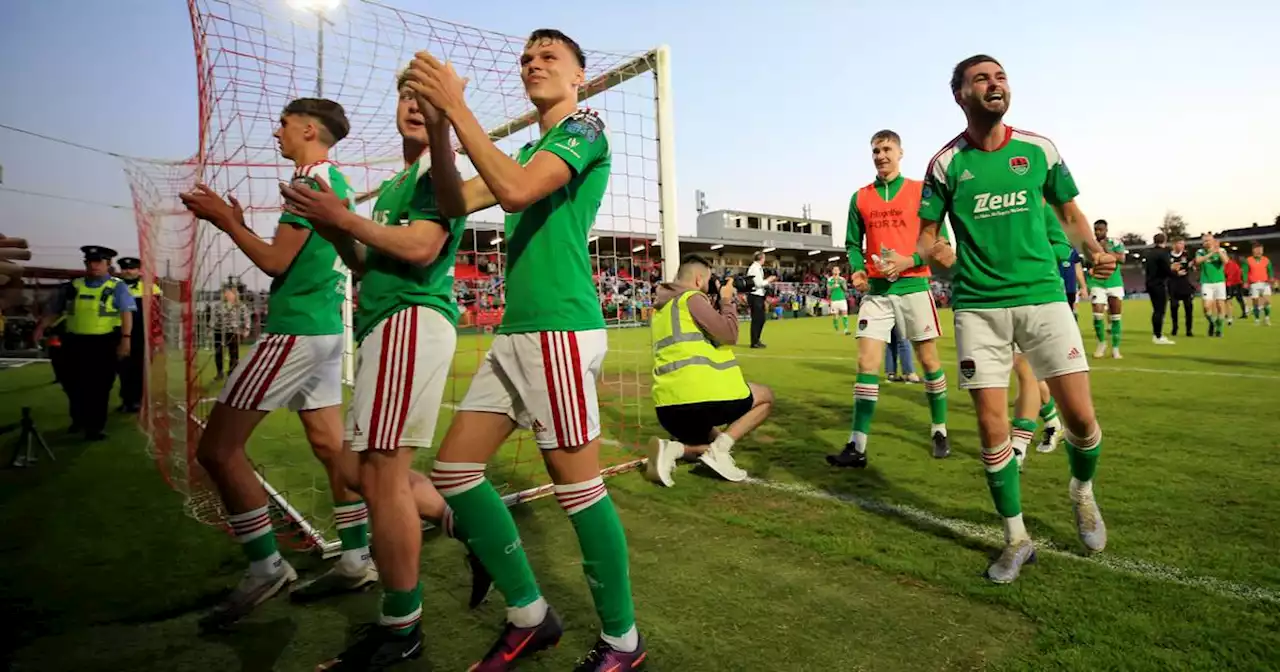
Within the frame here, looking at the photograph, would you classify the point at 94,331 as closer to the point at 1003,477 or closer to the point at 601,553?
the point at 601,553

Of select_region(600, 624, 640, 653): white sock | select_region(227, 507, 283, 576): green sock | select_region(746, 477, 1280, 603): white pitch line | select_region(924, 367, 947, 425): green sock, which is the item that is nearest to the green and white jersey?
select_region(746, 477, 1280, 603): white pitch line

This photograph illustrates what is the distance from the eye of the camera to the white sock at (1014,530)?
2914 mm

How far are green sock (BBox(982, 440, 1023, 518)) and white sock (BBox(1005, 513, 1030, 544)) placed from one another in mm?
26

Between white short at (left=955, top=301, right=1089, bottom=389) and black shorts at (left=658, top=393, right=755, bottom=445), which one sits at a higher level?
white short at (left=955, top=301, right=1089, bottom=389)

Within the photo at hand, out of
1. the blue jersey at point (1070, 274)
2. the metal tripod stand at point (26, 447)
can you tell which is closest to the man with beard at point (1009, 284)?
the blue jersey at point (1070, 274)

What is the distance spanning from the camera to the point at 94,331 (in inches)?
292

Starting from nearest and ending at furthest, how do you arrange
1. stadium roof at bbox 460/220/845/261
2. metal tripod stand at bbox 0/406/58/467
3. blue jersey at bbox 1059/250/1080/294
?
stadium roof at bbox 460/220/845/261
metal tripod stand at bbox 0/406/58/467
blue jersey at bbox 1059/250/1080/294

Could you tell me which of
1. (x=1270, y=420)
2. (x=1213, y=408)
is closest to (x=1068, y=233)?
(x=1270, y=420)

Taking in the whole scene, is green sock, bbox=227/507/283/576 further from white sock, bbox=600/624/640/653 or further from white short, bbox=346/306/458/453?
white sock, bbox=600/624/640/653

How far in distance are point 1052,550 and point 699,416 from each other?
2207 mm

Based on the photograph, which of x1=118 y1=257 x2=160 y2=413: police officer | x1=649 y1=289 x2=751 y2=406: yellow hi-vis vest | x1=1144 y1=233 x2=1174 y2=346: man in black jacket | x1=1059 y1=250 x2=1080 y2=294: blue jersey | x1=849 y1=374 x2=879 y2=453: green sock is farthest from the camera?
x1=1144 y1=233 x2=1174 y2=346: man in black jacket

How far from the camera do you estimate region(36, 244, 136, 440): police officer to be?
7293 mm

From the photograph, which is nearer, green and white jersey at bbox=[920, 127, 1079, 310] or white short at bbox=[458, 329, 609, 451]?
white short at bbox=[458, 329, 609, 451]

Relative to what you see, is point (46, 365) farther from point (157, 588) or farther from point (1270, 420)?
point (1270, 420)
